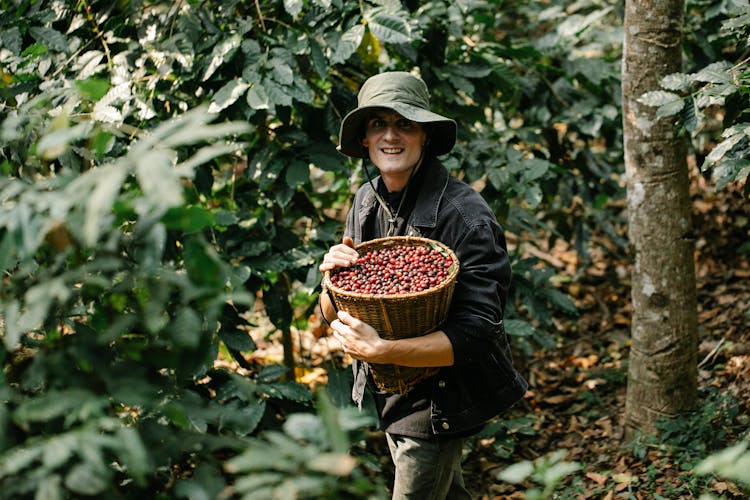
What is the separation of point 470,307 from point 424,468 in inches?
21.4

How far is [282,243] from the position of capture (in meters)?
2.84

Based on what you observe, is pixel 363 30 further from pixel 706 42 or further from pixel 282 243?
pixel 706 42

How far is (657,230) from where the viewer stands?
2758mm

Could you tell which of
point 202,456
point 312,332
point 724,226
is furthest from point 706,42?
point 202,456

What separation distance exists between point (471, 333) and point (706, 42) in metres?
2.30

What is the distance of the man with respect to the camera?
186cm

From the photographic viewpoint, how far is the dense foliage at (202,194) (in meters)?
1.08

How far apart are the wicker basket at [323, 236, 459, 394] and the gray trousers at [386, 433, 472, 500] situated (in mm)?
211

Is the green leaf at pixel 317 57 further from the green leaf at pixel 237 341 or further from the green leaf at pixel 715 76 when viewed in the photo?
the green leaf at pixel 715 76

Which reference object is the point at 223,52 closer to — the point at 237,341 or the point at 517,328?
the point at 237,341

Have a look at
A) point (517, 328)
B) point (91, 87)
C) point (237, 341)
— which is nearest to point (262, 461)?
point (91, 87)

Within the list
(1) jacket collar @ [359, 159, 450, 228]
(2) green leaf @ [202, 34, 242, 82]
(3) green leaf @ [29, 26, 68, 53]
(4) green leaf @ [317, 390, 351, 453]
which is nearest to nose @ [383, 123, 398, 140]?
(1) jacket collar @ [359, 159, 450, 228]

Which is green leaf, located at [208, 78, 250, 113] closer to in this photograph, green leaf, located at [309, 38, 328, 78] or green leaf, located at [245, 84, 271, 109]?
green leaf, located at [245, 84, 271, 109]

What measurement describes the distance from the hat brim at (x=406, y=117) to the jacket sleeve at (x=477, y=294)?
0.37m
